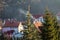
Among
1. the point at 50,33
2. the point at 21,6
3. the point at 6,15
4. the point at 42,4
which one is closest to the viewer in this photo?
the point at 50,33

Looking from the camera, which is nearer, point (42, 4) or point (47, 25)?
point (47, 25)

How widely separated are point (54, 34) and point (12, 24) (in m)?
19.0

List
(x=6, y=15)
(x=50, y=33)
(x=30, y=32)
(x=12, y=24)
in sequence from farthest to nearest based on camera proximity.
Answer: (x=6, y=15), (x=12, y=24), (x=50, y=33), (x=30, y=32)

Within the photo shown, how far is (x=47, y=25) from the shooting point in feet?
47.9

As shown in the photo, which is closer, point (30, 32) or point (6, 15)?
point (30, 32)

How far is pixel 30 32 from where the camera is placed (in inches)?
527

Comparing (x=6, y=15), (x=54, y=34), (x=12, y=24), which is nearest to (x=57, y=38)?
(x=54, y=34)

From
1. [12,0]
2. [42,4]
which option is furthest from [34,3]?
[12,0]

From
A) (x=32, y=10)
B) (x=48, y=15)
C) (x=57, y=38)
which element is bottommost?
(x=57, y=38)

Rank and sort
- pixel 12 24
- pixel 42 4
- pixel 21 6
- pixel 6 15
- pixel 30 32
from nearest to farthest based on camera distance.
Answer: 1. pixel 30 32
2. pixel 12 24
3. pixel 6 15
4. pixel 21 6
5. pixel 42 4

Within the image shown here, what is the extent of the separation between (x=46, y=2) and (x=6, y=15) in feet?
40.9

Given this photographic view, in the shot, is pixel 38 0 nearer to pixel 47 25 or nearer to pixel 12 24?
pixel 12 24

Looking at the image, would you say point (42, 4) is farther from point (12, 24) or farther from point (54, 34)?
point (54, 34)

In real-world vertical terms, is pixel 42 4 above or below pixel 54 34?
above
